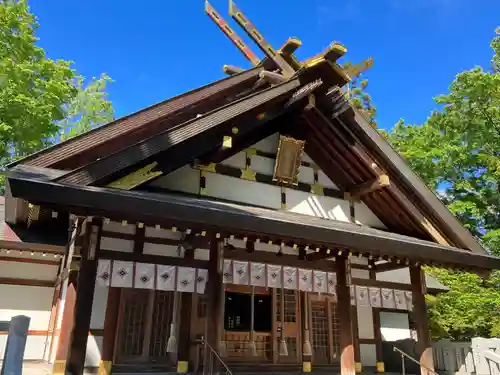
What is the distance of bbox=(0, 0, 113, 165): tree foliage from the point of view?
19.4 metres

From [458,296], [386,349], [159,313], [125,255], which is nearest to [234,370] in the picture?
[159,313]

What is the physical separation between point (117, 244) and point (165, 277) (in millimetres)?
1442

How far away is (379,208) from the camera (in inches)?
452

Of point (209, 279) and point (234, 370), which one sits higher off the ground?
point (209, 279)

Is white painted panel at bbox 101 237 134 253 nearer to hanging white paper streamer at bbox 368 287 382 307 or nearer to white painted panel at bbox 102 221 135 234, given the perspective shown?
white painted panel at bbox 102 221 135 234

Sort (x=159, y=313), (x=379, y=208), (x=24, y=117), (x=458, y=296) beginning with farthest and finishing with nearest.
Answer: (x=24, y=117), (x=458, y=296), (x=379, y=208), (x=159, y=313)

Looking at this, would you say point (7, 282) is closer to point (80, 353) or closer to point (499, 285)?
point (80, 353)

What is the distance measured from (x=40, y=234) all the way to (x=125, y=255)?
353 centimetres

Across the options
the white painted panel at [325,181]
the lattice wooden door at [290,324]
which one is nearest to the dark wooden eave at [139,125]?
the white painted panel at [325,181]

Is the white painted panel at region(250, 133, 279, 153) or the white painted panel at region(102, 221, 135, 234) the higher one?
the white painted panel at region(250, 133, 279, 153)

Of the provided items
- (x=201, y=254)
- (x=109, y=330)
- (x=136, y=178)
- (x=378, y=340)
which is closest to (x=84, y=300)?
(x=109, y=330)

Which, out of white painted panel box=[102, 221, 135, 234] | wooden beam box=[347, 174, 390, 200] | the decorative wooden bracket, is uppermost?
wooden beam box=[347, 174, 390, 200]

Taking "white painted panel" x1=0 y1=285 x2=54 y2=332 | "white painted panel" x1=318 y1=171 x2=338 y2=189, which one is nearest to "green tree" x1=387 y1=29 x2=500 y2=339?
"white painted panel" x1=318 y1=171 x2=338 y2=189

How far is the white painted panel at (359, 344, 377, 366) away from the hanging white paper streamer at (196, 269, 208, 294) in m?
6.17
